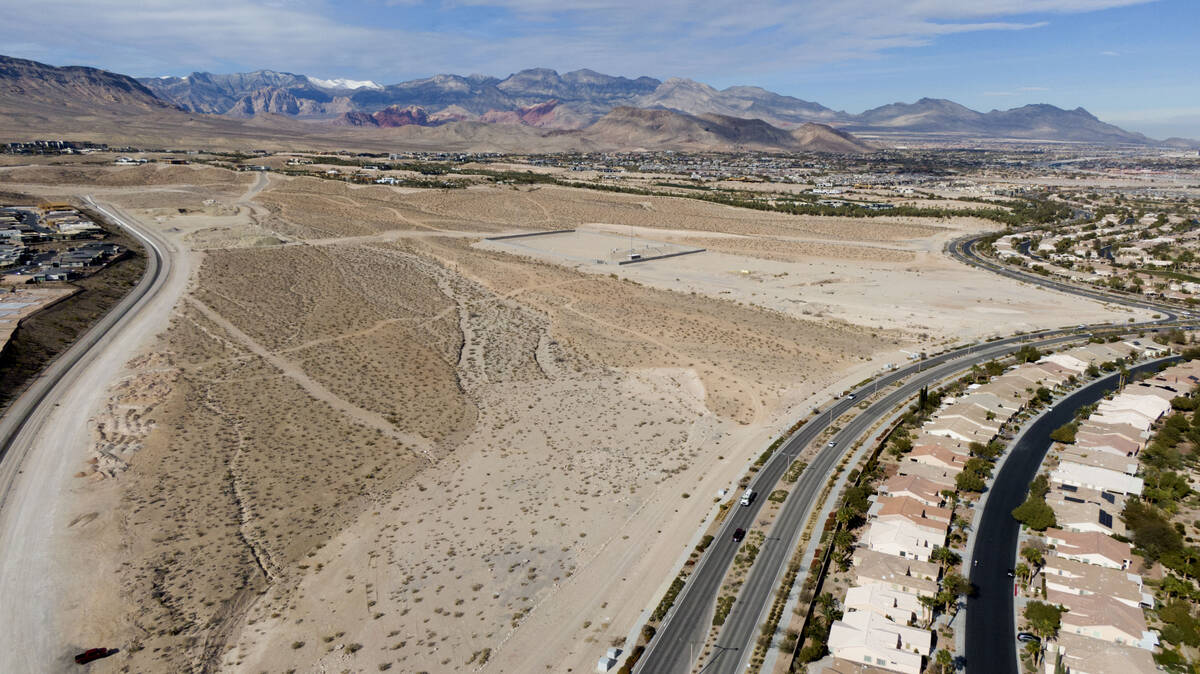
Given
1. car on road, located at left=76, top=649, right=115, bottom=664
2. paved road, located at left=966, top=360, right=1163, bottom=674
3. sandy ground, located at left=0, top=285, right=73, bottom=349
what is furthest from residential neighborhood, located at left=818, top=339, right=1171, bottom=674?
sandy ground, located at left=0, top=285, right=73, bottom=349

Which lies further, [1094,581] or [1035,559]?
[1035,559]

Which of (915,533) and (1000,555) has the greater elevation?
(915,533)

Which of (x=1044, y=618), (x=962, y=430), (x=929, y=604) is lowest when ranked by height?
(x=929, y=604)

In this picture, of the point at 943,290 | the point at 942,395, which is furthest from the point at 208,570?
the point at 943,290

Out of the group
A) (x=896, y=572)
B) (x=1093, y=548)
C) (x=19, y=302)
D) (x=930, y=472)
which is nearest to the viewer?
(x=896, y=572)

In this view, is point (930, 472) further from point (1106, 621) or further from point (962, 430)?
point (1106, 621)

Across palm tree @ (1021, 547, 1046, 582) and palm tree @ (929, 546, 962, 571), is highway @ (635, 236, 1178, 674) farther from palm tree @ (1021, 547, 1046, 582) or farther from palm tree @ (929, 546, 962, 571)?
palm tree @ (1021, 547, 1046, 582)

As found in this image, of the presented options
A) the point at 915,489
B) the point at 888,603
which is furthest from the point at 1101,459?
the point at 888,603
